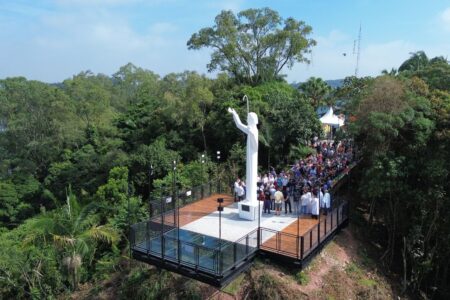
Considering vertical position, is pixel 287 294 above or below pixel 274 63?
below

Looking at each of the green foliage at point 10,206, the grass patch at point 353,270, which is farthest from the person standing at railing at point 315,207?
the green foliage at point 10,206

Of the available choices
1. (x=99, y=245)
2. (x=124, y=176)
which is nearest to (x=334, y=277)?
(x=99, y=245)

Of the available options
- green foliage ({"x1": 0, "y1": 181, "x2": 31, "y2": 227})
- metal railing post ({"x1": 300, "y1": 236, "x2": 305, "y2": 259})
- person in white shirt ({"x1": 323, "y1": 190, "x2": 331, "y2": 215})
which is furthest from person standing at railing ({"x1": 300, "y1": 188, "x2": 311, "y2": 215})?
green foliage ({"x1": 0, "y1": 181, "x2": 31, "y2": 227})

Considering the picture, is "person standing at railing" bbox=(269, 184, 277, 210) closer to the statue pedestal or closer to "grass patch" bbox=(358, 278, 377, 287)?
the statue pedestal

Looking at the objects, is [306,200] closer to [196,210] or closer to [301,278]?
[301,278]

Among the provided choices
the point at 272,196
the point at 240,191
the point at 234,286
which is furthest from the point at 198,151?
the point at 234,286

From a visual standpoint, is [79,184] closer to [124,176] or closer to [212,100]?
[124,176]
